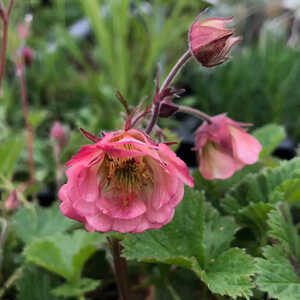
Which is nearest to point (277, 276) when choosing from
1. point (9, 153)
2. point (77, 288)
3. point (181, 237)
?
point (181, 237)

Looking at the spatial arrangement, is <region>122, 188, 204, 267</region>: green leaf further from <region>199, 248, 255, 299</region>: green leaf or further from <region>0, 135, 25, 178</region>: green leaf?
<region>0, 135, 25, 178</region>: green leaf

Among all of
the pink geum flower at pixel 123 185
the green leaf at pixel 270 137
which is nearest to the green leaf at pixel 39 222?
the pink geum flower at pixel 123 185

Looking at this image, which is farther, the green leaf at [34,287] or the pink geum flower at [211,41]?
the green leaf at [34,287]

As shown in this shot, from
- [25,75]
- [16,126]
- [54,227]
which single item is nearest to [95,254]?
[54,227]

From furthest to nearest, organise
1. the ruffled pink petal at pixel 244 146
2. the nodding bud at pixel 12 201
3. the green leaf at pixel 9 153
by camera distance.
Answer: the green leaf at pixel 9 153
the nodding bud at pixel 12 201
the ruffled pink petal at pixel 244 146

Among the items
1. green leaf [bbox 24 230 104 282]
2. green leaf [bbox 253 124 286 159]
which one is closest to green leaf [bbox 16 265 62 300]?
green leaf [bbox 24 230 104 282]

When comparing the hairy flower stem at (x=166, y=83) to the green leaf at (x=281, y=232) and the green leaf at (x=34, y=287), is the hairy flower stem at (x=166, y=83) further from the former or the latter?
the green leaf at (x=34, y=287)
